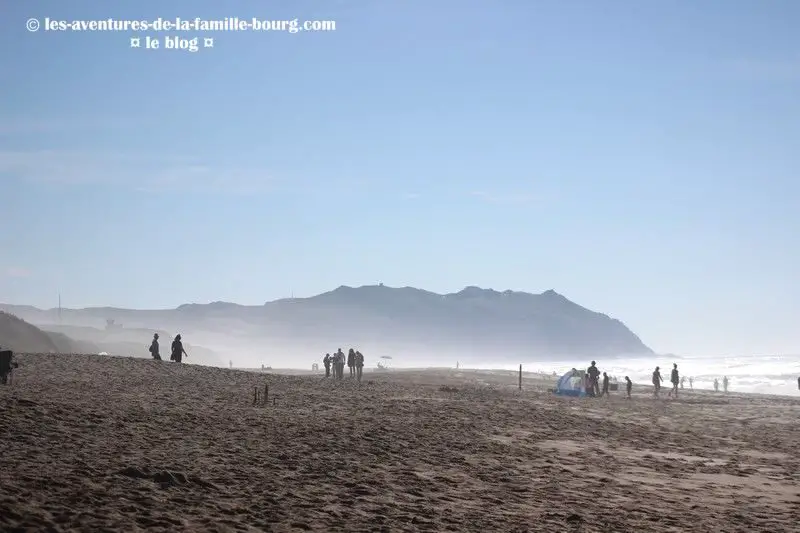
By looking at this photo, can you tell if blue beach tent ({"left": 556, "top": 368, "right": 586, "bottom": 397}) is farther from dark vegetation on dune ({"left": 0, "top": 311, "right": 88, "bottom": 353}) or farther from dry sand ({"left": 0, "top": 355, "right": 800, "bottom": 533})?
dark vegetation on dune ({"left": 0, "top": 311, "right": 88, "bottom": 353})

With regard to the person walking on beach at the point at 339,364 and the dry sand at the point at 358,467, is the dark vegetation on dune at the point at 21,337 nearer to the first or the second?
the person walking on beach at the point at 339,364

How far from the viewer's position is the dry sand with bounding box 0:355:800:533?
970 centimetres

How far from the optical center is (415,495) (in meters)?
11.8

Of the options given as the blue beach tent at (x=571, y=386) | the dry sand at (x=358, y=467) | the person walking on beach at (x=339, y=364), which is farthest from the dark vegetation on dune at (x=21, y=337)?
the dry sand at (x=358, y=467)

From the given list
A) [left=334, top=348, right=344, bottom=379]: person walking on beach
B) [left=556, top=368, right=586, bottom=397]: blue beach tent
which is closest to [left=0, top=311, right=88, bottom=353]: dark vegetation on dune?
[left=334, top=348, right=344, bottom=379]: person walking on beach

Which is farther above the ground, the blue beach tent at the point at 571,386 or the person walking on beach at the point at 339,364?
the person walking on beach at the point at 339,364

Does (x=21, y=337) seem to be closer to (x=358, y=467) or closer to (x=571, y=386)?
(x=571, y=386)

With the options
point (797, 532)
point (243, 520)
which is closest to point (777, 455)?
point (797, 532)

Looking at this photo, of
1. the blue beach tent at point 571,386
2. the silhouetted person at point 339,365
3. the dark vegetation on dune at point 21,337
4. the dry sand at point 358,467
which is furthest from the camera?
the dark vegetation on dune at point 21,337

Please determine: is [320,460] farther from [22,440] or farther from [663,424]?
[663,424]

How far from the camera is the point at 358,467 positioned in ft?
45.5

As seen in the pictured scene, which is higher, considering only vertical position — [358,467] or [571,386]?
[358,467]

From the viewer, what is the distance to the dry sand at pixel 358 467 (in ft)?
31.8

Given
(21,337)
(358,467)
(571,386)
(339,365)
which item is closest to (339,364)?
(339,365)
